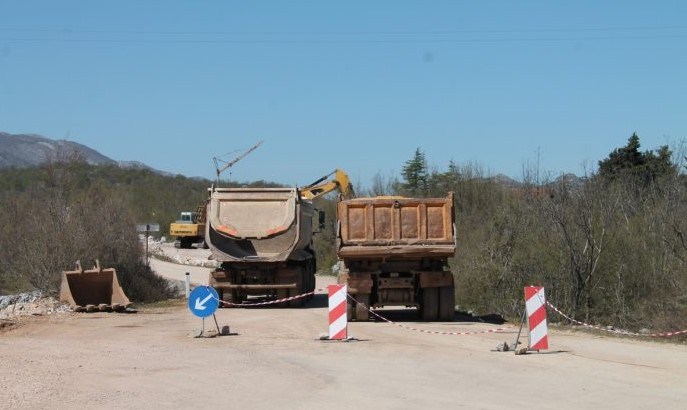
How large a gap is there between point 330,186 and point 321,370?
2246 centimetres

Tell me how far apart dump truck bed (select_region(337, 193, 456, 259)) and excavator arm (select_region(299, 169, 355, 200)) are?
13.6 m

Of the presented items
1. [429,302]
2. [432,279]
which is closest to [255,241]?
[429,302]

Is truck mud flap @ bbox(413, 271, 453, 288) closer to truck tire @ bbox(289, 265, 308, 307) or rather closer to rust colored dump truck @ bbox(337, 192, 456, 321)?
rust colored dump truck @ bbox(337, 192, 456, 321)

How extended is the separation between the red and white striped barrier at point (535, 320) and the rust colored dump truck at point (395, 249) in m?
5.00

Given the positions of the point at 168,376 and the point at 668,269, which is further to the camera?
the point at 668,269

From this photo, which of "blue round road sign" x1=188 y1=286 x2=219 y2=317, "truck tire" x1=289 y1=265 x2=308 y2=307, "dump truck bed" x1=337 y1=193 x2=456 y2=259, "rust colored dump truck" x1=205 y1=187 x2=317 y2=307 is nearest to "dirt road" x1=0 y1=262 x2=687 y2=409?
"blue round road sign" x1=188 y1=286 x2=219 y2=317

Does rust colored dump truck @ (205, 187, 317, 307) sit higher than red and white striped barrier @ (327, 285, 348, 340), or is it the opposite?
rust colored dump truck @ (205, 187, 317, 307)

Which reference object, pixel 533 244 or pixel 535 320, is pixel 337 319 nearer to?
pixel 535 320

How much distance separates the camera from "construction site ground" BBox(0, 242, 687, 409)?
10.1m

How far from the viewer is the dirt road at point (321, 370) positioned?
10.1m

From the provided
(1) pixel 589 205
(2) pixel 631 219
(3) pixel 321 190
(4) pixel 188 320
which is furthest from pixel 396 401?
(3) pixel 321 190

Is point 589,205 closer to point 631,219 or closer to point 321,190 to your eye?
point 631,219

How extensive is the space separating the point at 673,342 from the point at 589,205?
240 inches

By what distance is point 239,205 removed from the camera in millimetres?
24641
